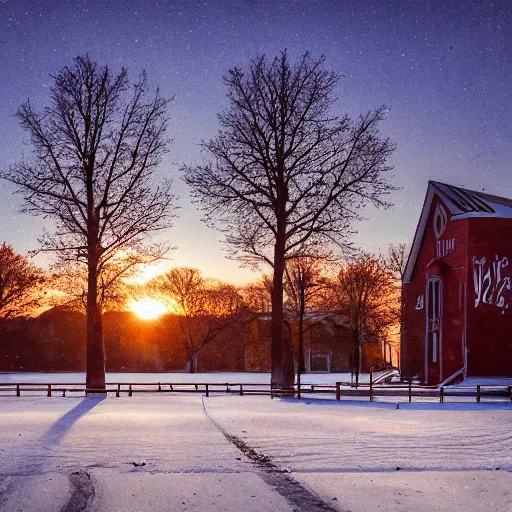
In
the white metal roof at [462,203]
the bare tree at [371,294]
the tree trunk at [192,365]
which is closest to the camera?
the white metal roof at [462,203]

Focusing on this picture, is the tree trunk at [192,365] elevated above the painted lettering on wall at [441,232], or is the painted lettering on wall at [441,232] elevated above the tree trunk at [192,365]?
the painted lettering on wall at [441,232]

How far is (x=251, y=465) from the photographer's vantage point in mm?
10141

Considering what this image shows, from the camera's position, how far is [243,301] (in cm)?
7425

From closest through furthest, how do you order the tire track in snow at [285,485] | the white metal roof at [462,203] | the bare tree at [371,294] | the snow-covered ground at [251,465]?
the tire track in snow at [285,485] → the snow-covered ground at [251,465] → the white metal roof at [462,203] → the bare tree at [371,294]

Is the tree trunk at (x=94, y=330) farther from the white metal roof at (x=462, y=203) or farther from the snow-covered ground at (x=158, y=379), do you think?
the snow-covered ground at (x=158, y=379)

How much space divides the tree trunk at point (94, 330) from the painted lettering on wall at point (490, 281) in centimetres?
1806

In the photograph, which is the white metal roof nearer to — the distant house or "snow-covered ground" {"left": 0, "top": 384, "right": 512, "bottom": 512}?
"snow-covered ground" {"left": 0, "top": 384, "right": 512, "bottom": 512}

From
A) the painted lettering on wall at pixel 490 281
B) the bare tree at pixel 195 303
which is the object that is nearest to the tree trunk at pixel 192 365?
the bare tree at pixel 195 303

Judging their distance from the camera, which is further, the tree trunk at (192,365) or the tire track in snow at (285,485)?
the tree trunk at (192,365)

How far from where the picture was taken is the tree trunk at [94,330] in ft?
91.4

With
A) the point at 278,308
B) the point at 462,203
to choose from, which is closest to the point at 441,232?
the point at 462,203

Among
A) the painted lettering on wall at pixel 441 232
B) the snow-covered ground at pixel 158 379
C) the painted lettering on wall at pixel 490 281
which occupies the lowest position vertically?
the snow-covered ground at pixel 158 379

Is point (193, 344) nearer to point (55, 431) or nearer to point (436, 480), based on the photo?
point (55, 431)

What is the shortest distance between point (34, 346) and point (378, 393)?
4719 centimetres
